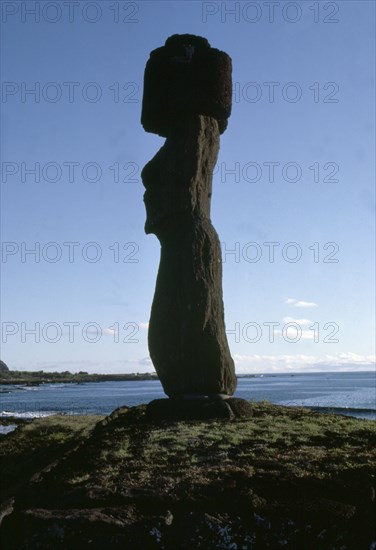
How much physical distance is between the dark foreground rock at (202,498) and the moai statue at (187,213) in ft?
12.2

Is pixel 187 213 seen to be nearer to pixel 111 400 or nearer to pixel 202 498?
pixel 202 498

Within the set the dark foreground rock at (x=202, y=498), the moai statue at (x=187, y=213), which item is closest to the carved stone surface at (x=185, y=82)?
the moai statue at (x=187, y=213)

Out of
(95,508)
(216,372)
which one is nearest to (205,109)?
(216,372)

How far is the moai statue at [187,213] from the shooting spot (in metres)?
11.5

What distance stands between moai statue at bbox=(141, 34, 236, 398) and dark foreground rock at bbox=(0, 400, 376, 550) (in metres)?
3.73

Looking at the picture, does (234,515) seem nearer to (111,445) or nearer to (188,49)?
(111,445)

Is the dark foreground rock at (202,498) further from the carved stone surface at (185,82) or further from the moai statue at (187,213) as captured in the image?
the carved stone surface at (185,82)

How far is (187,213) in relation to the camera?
12.2 metres

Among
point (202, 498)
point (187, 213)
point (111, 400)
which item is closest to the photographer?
point (202, 498)

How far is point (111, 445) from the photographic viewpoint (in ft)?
27.2

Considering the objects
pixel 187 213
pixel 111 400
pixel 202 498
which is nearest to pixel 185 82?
pixel 187 213

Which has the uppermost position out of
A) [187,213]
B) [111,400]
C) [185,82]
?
[185,82]

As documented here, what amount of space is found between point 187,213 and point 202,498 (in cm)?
780

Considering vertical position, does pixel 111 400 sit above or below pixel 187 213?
below
